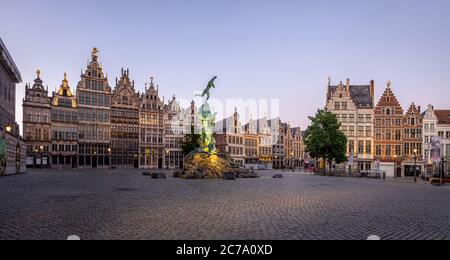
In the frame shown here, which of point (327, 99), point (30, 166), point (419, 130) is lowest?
point (30, 166)

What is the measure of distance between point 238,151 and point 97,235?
9548 centimetres

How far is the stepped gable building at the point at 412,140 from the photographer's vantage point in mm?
70312

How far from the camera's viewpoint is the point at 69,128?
269 feet

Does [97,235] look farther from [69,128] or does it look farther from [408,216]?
[69,128]

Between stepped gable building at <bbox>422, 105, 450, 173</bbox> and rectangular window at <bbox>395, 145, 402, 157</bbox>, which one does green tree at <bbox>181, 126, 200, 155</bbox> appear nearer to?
rectangular window at <bbox>395, 145, 402, 157</bbox>

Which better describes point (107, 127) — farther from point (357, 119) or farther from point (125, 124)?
point (357, 119)

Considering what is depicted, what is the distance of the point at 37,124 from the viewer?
7825 cm

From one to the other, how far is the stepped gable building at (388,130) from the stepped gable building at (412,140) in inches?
38.0

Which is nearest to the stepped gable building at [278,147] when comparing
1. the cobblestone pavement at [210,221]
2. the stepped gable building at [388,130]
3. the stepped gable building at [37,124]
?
the stepped gable building at [388,130]

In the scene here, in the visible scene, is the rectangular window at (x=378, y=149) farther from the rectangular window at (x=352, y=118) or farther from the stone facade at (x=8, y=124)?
the stone facade at (x=8, y=124)

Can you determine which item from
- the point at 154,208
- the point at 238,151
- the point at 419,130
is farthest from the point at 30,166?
the point at 419,130

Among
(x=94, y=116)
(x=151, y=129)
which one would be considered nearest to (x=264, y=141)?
(x=151, y=129)
